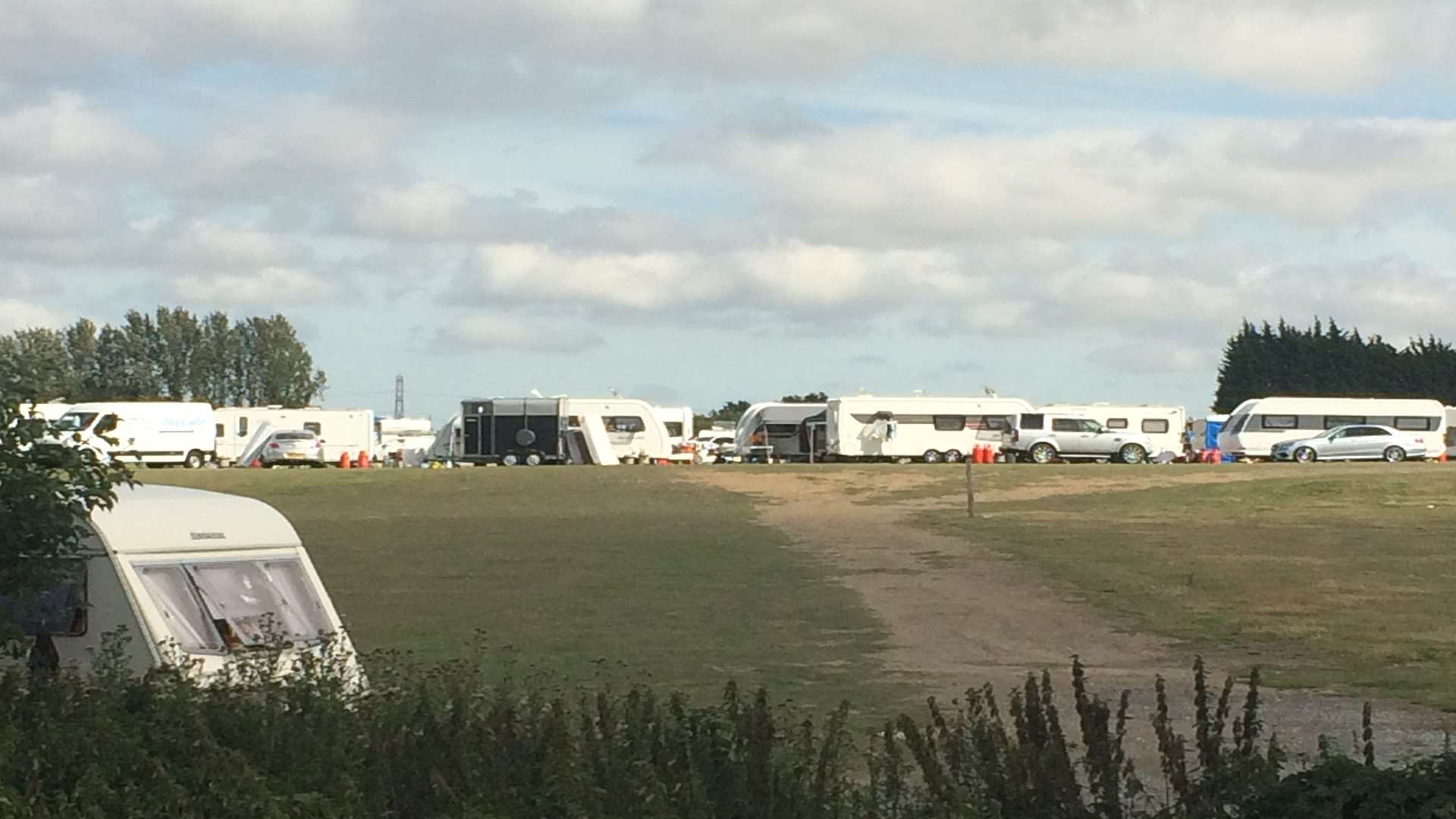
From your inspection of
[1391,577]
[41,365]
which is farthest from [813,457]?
[41,365]

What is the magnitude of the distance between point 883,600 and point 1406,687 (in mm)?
8863

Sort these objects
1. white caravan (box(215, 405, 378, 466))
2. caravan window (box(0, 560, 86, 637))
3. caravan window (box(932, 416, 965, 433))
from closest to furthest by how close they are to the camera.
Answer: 1. caravan window (box(0, 560, 86, 637))
2. caravan window (box(932, 416, 965, 433))
3. white caravan (box(215, 405, 378, 466))

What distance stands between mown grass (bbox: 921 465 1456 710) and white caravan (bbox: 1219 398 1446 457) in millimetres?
23805

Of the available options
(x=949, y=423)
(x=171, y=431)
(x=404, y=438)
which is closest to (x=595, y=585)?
(x=949, y=423)

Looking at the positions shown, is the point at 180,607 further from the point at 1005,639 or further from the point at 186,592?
the point at 1005,639

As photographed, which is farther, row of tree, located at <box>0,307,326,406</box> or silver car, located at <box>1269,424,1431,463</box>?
row of tree, located at <box>0,307,326,406</box>

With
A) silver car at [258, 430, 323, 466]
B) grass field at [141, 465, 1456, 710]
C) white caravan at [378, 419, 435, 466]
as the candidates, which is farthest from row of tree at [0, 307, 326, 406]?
grass field at [141, 465, 1456, 710]

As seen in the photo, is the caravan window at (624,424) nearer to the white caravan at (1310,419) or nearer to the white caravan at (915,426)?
the white caravan at (915,426)

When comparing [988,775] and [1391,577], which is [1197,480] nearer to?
[1391,577]

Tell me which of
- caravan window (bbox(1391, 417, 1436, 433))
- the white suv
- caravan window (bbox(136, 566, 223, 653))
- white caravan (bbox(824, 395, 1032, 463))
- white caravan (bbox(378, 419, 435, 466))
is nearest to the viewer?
caravan window (bbox(136, 566, 223, 653))

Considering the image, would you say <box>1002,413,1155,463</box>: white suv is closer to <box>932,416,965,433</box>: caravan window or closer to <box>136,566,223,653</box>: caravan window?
<box>932,416,965,433</box>: caravan window

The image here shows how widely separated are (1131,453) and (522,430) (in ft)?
71.7

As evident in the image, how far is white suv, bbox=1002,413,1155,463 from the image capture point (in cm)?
6944

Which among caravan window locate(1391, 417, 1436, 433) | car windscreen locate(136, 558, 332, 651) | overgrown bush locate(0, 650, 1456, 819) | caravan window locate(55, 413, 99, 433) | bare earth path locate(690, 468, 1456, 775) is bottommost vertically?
bare earth path locate(690, 468, 1456, 775)
